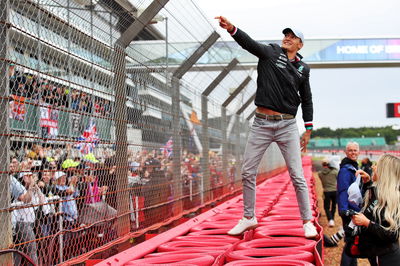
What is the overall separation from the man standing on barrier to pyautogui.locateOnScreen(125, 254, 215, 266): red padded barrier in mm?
1025

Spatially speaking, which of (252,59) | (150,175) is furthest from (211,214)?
(252,59)

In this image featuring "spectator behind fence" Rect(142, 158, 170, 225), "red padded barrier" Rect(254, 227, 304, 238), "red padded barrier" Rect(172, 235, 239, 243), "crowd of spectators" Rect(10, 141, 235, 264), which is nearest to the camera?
"crowd of spectators" Rect(10, 141, 235, 264)

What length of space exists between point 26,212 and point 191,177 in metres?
4.83

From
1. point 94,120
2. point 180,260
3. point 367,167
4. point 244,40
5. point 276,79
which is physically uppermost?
point 244,40

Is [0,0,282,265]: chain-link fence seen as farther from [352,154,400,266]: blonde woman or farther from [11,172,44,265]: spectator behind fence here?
[352,154,400,266]: blonde woman

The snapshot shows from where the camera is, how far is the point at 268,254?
13.1 feet

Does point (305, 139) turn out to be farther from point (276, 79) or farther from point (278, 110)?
point (276, 79)

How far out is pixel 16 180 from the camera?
3.96 metres

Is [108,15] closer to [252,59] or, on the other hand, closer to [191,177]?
[191,177]

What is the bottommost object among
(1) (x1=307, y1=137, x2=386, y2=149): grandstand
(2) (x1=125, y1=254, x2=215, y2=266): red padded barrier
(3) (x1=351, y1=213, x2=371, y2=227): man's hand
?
(2) (x1=125, y1=254, x2=215, y2=266): red padded barrier

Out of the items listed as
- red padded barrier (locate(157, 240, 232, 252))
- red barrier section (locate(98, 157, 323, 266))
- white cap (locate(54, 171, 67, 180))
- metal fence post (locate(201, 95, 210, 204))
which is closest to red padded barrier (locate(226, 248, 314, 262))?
red barrier section (locate(98, 157, 323, 266))

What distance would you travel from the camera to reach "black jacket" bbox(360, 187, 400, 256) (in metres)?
3.95

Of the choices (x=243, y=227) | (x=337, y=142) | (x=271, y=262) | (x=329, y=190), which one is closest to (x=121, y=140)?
(x=243, y=227)

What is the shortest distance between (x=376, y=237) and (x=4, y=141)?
9.25 ft
